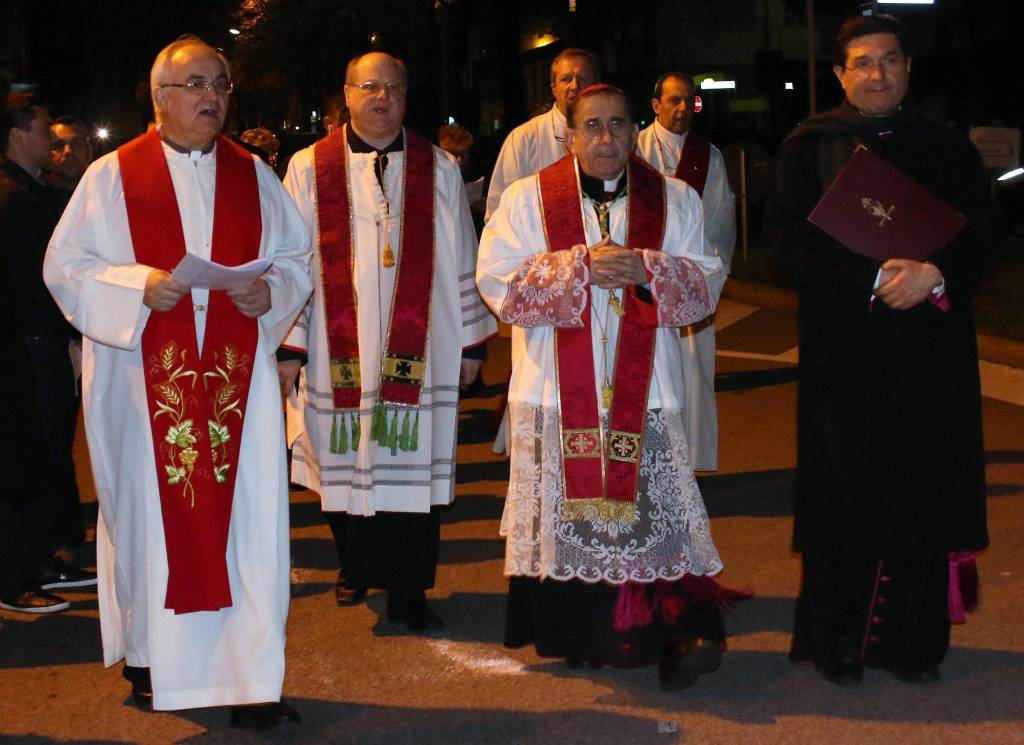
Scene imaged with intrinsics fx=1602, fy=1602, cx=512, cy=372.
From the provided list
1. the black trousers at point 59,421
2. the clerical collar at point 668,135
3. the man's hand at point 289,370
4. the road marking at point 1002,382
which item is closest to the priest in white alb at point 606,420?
the man's hand at point 289,370

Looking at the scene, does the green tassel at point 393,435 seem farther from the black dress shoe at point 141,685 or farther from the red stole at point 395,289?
the black dress shoe at point 141,685

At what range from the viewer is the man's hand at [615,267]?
5.19m

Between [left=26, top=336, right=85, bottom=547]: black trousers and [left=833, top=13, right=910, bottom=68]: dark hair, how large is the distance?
3.51m

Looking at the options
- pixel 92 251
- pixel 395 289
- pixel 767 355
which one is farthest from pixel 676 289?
pixel 767 355

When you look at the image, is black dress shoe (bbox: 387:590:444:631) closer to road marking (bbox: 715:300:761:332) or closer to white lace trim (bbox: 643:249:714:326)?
white lace trim (bbox: 643:249:714:326)

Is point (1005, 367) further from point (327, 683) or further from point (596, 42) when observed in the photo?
point (596, 42)

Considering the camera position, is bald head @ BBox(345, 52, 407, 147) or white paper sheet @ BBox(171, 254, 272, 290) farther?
bald head @ BBox(345, 52, 407, 147)

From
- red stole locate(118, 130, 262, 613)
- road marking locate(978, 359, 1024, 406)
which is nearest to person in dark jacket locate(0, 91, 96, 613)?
red stole locate(118, 130, 262, 613)

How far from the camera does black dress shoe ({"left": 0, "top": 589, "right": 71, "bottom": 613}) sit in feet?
21.6

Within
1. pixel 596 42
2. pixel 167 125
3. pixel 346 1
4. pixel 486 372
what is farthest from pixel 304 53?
pixel 167 125

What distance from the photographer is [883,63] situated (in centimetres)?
512

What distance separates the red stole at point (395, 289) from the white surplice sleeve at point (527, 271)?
2.31ft

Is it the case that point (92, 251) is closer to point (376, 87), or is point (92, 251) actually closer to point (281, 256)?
point (281, 256)

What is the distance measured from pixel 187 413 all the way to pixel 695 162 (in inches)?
150
